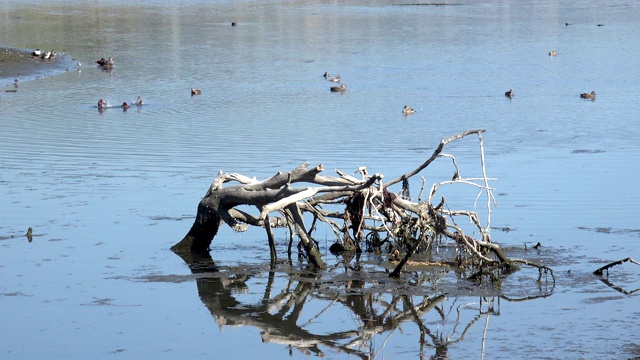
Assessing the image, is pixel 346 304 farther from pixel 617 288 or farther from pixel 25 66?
pixel 25 66

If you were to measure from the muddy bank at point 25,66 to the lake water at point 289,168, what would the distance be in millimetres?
561

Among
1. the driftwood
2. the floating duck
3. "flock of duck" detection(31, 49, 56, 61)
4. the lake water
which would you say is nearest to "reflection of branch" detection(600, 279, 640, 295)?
the lake water

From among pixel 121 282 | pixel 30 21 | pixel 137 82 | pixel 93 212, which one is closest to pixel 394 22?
pixel 30 21

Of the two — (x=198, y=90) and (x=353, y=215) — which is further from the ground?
(x=198, y=90)

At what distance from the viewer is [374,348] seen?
371 inches

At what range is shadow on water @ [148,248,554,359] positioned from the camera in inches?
382

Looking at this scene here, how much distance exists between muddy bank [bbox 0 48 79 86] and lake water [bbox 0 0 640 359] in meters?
0.56

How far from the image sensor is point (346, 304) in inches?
417

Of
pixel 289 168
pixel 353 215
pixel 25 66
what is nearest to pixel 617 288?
pixel 353 215

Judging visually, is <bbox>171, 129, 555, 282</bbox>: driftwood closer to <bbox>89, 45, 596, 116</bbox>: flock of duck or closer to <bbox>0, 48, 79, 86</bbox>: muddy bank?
<bbox>89, 45, 596, 116</bbox>: flock of duck

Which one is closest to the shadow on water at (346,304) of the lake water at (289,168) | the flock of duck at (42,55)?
the lake water at (289,168)

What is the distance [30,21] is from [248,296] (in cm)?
4281

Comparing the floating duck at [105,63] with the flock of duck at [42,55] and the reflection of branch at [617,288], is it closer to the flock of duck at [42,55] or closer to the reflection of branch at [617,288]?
the flock of duck at [42,55]

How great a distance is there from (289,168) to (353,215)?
509 cm
